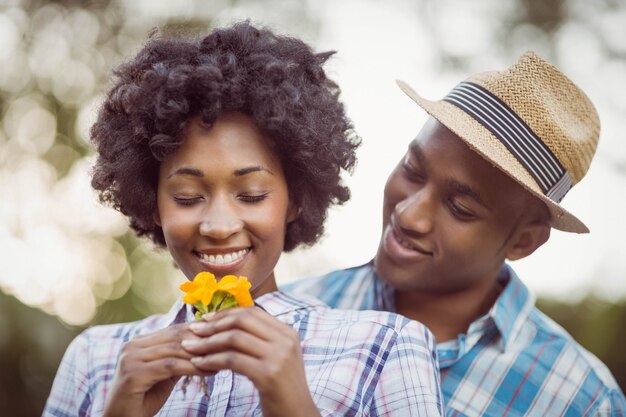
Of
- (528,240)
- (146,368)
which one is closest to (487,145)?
(528,240)

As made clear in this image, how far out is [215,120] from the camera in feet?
7.94

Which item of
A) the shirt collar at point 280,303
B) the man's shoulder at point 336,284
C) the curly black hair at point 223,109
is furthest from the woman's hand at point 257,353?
the man's shoulder at point 336,284

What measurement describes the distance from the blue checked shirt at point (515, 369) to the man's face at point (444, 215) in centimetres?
27

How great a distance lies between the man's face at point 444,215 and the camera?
3.15 m

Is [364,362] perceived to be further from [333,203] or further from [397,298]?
[397,298]

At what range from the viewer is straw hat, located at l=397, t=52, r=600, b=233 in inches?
120

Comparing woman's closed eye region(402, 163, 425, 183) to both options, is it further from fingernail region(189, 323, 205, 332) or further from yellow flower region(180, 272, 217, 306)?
fingernail region(189, 323, 205, 332)

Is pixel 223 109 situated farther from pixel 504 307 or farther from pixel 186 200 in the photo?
pixel 504 307

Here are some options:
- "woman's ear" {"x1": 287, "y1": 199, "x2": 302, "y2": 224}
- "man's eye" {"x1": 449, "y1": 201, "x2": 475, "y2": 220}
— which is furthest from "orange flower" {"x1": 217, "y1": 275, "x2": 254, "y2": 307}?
"man's eye" {"x1": 449, "y1": 201, "x2": 475, "y2": 220}

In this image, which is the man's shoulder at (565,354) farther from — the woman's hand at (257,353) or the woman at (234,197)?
the woman's hand at (257,353)

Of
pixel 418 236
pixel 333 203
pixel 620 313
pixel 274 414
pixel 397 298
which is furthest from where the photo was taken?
pixel 620 313

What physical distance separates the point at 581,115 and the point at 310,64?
133 cm

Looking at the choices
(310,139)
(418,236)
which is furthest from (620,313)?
(310,139)

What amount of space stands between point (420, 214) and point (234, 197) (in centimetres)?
106
